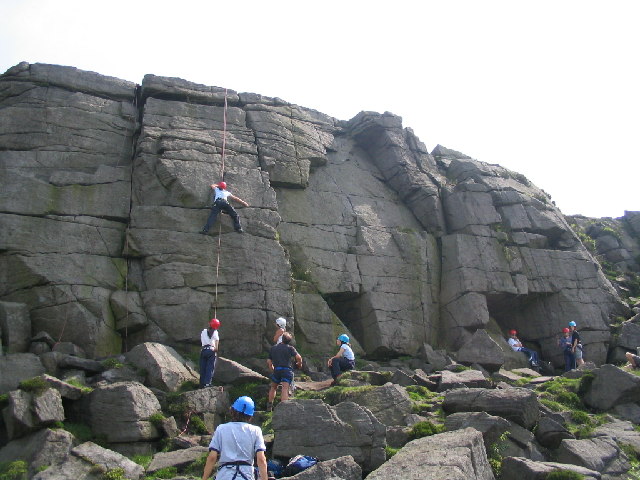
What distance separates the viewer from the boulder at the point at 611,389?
2030 cm

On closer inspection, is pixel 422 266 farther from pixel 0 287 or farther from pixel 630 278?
pixel 0 287

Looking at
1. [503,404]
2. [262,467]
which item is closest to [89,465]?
[262,467]

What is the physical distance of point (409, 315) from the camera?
2938 centimetres

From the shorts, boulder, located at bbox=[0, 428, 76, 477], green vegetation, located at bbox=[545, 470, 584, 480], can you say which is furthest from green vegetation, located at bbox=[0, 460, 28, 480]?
green vegetation, located at bbox=[545, 470, 584, 480]

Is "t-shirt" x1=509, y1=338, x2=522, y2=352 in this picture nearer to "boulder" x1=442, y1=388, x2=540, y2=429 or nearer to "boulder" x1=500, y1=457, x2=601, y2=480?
"boulder" x1=442, y1=388, x2=540, y2=429

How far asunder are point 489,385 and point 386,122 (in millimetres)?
19645

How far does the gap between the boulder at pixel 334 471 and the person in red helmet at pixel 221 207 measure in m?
13.7

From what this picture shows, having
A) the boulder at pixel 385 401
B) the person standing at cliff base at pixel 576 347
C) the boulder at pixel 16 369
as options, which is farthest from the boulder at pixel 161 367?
the person standing at cliff base at pixel 576 347

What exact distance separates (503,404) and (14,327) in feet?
52.0

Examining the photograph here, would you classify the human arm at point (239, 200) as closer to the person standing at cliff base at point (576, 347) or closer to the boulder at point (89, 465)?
the boulder at point (89, 465)

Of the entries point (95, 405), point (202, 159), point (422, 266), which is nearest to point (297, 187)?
point (202, 159)

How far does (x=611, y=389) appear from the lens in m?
20.5

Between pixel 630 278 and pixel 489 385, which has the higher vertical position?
pixel 630 278

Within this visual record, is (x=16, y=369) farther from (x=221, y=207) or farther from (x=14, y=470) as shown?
(x=221, y=207)
